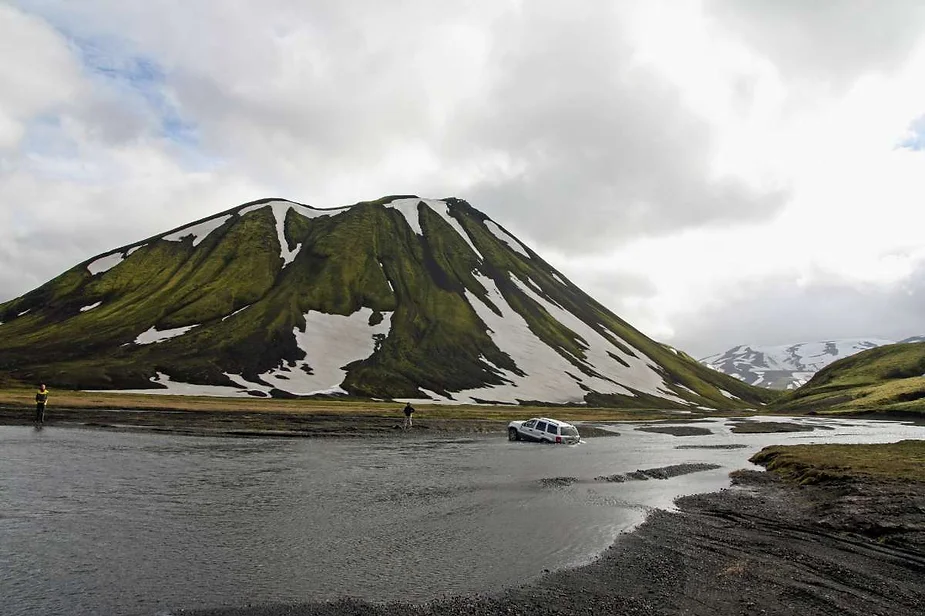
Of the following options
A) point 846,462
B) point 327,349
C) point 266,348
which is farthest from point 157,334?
point 846,462

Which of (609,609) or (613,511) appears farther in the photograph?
(613,511)

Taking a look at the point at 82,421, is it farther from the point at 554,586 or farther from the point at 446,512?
the point at 554,586

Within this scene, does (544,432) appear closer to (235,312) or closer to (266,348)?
(266,348)

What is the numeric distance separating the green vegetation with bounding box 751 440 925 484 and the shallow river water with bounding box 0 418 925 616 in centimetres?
523

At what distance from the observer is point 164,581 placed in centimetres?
1564

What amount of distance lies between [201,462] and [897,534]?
125 feet

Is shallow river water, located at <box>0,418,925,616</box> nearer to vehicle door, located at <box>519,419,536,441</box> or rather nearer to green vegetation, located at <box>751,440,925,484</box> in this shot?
green vegetation, located at <box>751,440,925,484</box>

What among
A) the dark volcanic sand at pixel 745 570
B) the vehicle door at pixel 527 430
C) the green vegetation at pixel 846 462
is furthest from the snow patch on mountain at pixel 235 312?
the dark volcanic sand at pixel 745 570

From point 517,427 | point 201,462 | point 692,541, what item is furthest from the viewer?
point 517,427

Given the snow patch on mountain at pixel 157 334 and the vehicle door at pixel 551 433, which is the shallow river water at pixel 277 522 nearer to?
the vehicle door at pixel 551 433

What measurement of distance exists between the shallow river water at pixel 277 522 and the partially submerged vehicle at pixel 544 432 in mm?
17348

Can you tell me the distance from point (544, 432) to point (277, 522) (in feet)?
151

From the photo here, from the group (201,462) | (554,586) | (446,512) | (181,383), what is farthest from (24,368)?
(554,586)

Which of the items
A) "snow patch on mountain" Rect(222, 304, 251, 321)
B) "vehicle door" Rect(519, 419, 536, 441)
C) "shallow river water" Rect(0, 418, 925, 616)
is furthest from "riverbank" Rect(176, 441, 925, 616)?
"snow patch on mountain" Rect(222, 304, 251, 321)
